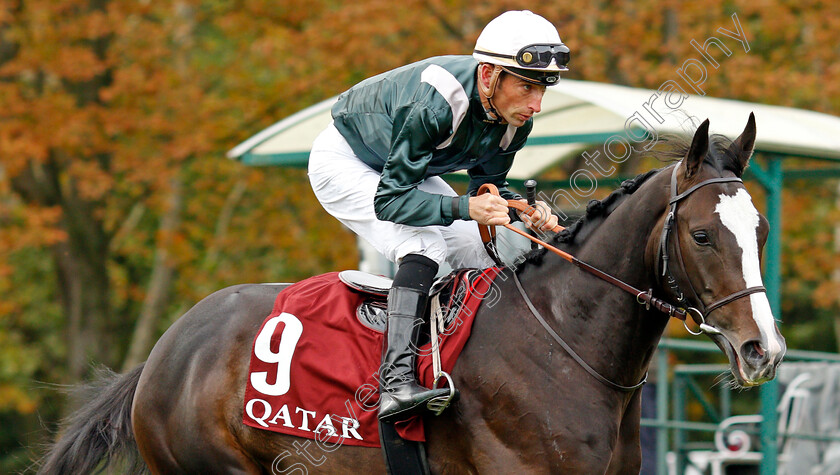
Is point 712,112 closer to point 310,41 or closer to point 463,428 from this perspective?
point 463,428

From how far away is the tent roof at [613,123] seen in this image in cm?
698

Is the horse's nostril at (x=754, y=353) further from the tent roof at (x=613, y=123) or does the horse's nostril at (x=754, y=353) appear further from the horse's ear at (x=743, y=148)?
the tent roof at (x=613, y=123)

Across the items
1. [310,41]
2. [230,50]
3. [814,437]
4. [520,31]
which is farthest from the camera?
[230,50]

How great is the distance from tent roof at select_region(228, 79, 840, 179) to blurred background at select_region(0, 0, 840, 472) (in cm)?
578

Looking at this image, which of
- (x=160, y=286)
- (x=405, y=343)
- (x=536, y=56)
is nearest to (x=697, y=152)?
(x=536, y=56)

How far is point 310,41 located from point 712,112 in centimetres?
922

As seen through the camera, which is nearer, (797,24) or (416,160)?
(416,160)

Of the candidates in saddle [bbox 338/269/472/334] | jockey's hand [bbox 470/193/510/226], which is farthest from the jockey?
saddle [bbox 338/269/472/334]

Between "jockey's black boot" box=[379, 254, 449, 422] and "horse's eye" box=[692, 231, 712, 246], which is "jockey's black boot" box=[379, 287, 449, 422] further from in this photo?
"horse's eye" box=[692, 231, 712, 246]

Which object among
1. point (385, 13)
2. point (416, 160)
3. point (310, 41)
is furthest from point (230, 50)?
point (416, 160)

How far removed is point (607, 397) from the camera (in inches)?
149

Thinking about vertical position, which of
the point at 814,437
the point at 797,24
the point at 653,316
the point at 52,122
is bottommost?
the point at 814,437

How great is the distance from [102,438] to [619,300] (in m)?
2.77

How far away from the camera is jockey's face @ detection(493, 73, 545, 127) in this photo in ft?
13.2
